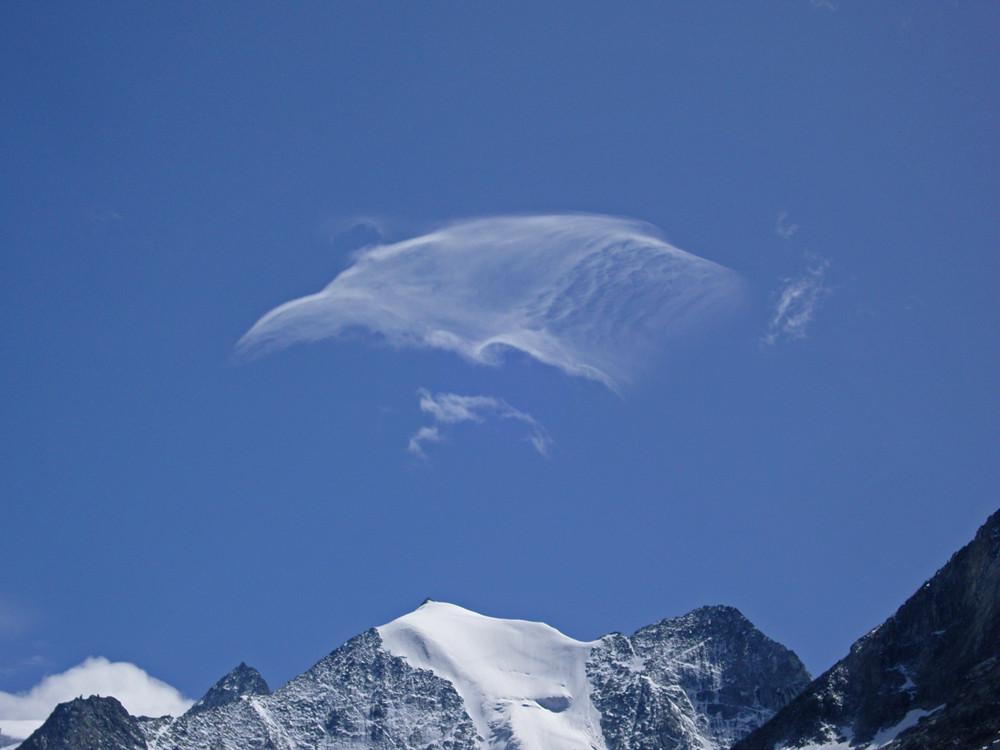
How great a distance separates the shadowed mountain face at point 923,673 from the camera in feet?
553

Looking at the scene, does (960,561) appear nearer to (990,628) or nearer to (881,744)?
(990,628)

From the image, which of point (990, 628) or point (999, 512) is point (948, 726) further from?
point (999, 512)

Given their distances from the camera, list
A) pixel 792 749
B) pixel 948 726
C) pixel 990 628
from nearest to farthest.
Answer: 1. pixel 948 726
2. pixel 990 628
3. pixel 792 749

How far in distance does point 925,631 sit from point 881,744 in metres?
25.1

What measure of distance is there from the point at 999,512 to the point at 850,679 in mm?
35597

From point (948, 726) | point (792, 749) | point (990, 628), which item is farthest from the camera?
point (792, 749)

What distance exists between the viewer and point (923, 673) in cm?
18512

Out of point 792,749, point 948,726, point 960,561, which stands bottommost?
point 948,726

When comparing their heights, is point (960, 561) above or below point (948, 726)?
above

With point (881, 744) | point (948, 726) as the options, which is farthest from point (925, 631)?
point (948, 726)

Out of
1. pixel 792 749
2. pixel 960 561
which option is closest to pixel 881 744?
pixel 792 749

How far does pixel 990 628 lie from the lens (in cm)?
17425

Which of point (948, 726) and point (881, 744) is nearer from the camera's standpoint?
point (948, 726)

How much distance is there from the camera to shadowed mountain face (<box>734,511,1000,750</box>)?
553ft
